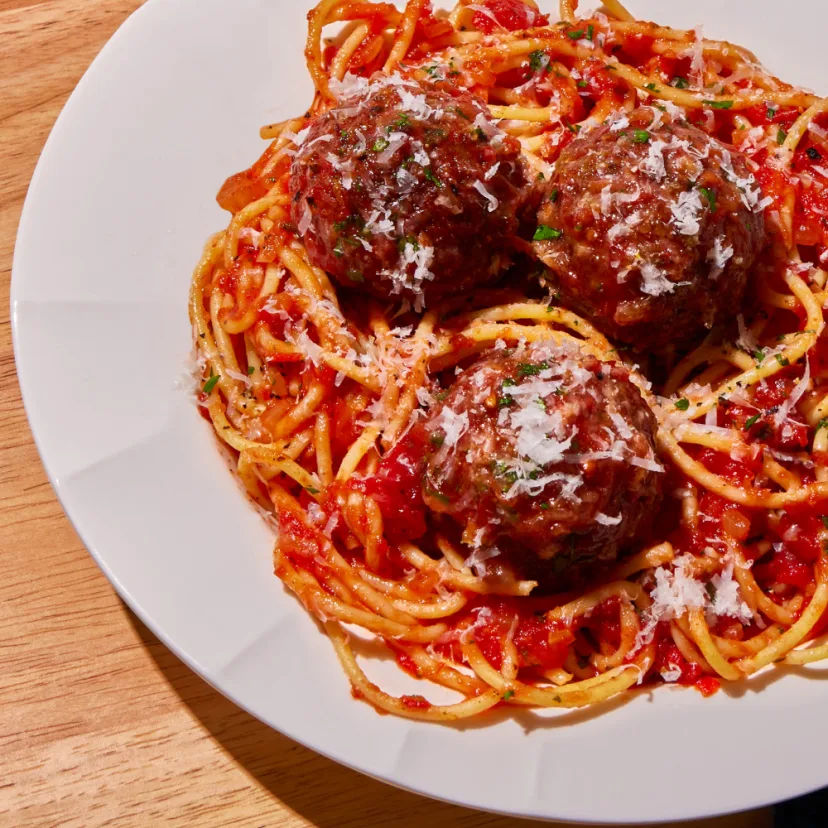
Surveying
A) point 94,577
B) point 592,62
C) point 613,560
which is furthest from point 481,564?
point 592,62

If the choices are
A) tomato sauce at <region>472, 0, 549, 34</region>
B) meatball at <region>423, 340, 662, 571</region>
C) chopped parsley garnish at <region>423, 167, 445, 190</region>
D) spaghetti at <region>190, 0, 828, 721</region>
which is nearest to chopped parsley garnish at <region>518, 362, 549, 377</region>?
meatball at <region>423, 340, 662, 571</region>

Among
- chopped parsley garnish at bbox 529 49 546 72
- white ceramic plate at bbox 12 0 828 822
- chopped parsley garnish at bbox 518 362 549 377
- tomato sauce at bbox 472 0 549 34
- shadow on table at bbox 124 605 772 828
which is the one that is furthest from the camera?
tomato sauce at bbox 472 0 549 34

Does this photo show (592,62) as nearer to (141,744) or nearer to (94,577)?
(94,577)

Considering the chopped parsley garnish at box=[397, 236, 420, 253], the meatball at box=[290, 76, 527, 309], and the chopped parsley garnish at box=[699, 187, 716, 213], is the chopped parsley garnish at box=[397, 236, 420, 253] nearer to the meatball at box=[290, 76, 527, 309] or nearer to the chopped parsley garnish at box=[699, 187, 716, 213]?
the meatball at box=[290, 76, 527, 309]

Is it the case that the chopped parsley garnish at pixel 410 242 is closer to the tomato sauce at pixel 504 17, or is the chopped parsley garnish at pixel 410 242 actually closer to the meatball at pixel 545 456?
the meatball at pixel 545 456

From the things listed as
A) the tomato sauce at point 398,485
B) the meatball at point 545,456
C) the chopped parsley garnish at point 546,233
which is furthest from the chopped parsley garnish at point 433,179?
the tomato sauce at point 398,485

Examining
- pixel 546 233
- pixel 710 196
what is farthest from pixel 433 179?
pixel 710 196
